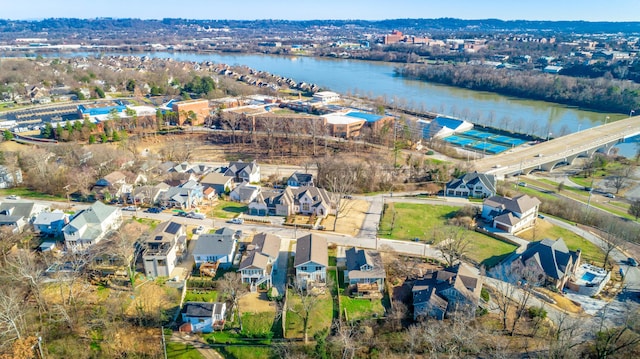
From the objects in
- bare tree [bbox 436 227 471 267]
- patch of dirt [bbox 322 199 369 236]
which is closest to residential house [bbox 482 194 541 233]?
bare tree [bbox 436 227 471 267]

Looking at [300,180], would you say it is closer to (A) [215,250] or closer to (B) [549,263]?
(A) [215,250]

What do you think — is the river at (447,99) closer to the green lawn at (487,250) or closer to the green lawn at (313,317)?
the green lawn at (487,250)

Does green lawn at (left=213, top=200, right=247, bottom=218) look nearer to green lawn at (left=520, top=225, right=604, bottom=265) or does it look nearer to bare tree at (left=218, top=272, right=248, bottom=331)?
bare tree at (left=218, top=272, right=248, bottom=331)

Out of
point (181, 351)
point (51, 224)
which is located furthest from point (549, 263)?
point (51, 224)

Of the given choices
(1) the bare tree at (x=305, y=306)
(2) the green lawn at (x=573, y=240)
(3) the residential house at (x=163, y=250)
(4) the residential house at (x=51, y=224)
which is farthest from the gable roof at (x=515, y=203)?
(4) the residential house at (x=51, y=224)

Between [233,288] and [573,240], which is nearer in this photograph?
[233,288]
